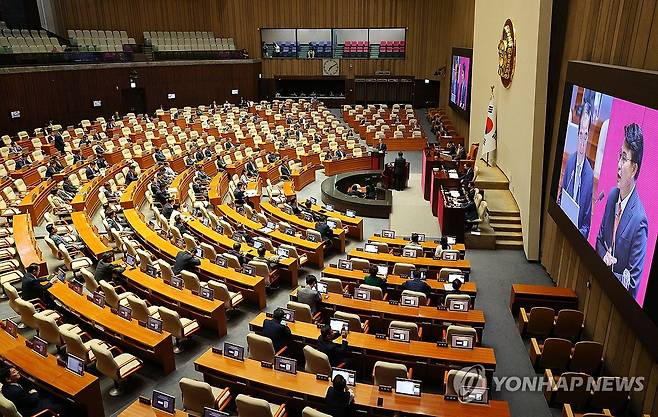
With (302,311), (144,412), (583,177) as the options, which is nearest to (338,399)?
(144,412)

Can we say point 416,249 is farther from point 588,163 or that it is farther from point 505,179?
point 505,179

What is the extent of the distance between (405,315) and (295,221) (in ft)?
18.1

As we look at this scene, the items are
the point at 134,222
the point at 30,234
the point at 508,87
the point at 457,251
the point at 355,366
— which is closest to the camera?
the point at 355,366

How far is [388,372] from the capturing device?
6070 mm

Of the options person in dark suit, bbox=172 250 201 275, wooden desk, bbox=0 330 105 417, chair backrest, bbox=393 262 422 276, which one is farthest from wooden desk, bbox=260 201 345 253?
wooden desk, bbox=0 330 105 417

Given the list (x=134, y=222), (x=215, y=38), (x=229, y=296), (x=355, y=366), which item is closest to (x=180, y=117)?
(x=215, y=38)

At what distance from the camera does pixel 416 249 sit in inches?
414

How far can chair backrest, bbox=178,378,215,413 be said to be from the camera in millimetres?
5691

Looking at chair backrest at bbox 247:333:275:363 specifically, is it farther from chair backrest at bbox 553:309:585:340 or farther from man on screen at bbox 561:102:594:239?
man on screen at bbox 561:102:594:239

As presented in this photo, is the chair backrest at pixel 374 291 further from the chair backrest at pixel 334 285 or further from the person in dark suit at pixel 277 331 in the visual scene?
the person in dark suit at pixel 277 331

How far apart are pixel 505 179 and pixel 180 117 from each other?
17.4m

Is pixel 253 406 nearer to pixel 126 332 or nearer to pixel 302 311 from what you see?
pixel 302 311

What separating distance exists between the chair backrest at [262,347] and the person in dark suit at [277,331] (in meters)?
0.32

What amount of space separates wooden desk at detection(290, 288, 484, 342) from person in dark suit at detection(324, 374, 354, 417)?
249 cm
